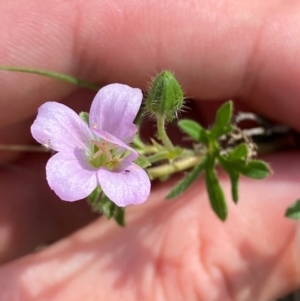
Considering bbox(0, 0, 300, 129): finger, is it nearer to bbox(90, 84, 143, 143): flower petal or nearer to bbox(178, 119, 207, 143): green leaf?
bbox(178, 119, 207, 143): green leaf

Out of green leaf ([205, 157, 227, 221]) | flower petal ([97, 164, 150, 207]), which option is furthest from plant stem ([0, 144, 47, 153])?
flower petal ([97, 164, 150, 207])

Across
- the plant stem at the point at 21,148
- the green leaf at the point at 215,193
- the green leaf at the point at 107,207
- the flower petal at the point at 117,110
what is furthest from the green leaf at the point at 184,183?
the plant stem at the point at 21,148

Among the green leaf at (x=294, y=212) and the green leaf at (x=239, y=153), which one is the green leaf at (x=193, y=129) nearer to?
the green leaf at (x=239, y=153)

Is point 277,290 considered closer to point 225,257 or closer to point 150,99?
point 225,257

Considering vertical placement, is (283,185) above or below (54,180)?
below

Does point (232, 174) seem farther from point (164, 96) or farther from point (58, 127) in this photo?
point (58, 127)

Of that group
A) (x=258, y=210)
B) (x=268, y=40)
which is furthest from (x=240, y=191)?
(x=268, y=40)

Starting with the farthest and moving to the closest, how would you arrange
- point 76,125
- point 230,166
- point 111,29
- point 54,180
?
point 111,29 → point 230,166 → point 76,125 → point 54,180
